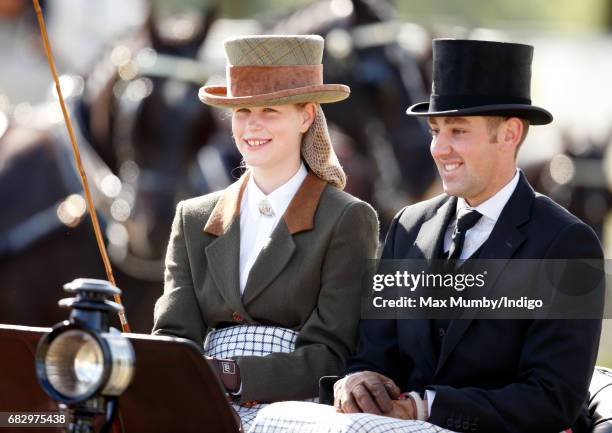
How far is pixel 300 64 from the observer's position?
4082 mm

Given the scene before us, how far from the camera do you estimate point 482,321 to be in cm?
360

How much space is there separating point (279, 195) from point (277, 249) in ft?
0.60

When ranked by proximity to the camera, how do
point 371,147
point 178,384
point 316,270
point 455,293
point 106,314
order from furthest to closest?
point 371,147 → point 316,270 → point 455,293 → point 178,384 → point 106,314

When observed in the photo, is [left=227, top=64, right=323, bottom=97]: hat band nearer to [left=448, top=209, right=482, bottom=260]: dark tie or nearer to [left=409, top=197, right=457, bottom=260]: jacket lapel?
[left=409, top=197, right=457, bottom=260]: jacket lapel

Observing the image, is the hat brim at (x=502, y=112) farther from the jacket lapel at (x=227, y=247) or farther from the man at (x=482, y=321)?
the jacket lapel at (x=227, y=247)

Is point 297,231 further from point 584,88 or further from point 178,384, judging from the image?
point 584,88

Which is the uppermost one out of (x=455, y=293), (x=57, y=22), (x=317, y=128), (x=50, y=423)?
(x=57, y=22)

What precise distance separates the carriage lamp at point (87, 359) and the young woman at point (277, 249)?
967 mm

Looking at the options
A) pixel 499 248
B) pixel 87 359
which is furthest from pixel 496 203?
pixel 87 359

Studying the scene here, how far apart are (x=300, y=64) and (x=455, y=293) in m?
0.86

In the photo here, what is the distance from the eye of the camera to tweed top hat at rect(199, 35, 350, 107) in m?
4.02

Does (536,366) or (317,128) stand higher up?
(317,128)

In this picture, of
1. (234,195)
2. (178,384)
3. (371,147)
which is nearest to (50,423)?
(178,384)

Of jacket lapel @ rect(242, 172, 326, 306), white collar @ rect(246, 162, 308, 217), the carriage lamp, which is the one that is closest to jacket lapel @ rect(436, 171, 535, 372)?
jacket lapel @ rect(242, 172, 326, 306)
